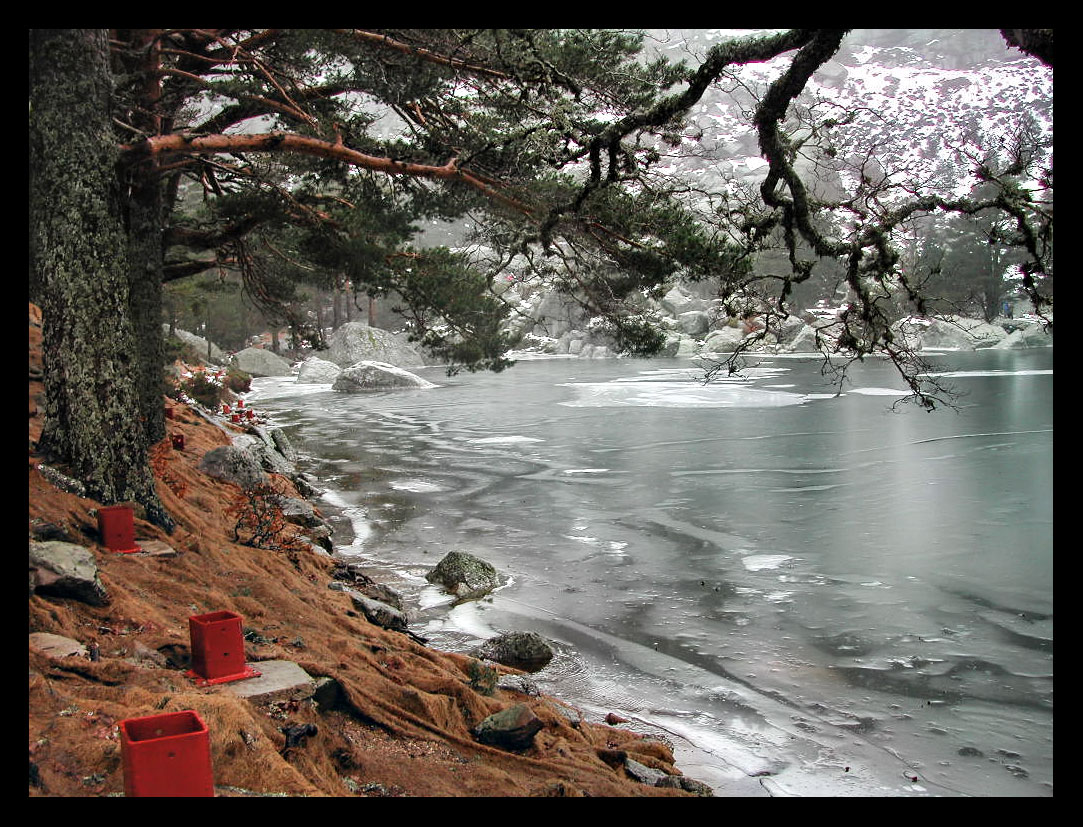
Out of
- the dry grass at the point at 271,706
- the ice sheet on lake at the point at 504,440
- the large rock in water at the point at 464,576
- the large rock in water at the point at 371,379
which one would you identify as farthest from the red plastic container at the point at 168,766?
the large rock in water at the point at 371,379

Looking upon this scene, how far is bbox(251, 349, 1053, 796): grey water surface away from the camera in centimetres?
561

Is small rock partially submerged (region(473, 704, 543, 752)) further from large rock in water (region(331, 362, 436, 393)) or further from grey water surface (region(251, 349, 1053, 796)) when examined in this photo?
large rock in water (region(331, 362, 436, 393))

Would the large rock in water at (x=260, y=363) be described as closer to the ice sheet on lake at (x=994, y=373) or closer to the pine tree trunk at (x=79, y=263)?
the ice sheet on lake at (x=994, y=373)

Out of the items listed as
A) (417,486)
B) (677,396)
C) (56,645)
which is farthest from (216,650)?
(677,396)

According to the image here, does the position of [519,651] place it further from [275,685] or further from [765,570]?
[765,570]

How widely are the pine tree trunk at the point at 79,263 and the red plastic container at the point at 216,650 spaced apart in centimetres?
265

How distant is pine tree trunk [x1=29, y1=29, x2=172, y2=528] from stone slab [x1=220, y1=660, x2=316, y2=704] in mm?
2711

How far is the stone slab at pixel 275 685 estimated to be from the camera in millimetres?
4102

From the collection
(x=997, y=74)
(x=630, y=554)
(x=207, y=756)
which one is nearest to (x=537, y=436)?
(x=630, y=554)

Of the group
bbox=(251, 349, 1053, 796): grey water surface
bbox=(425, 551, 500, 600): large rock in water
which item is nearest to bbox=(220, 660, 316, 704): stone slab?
bbox=(251, 349, 1053, 796): grey water surface

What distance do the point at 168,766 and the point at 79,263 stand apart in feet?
15.1
